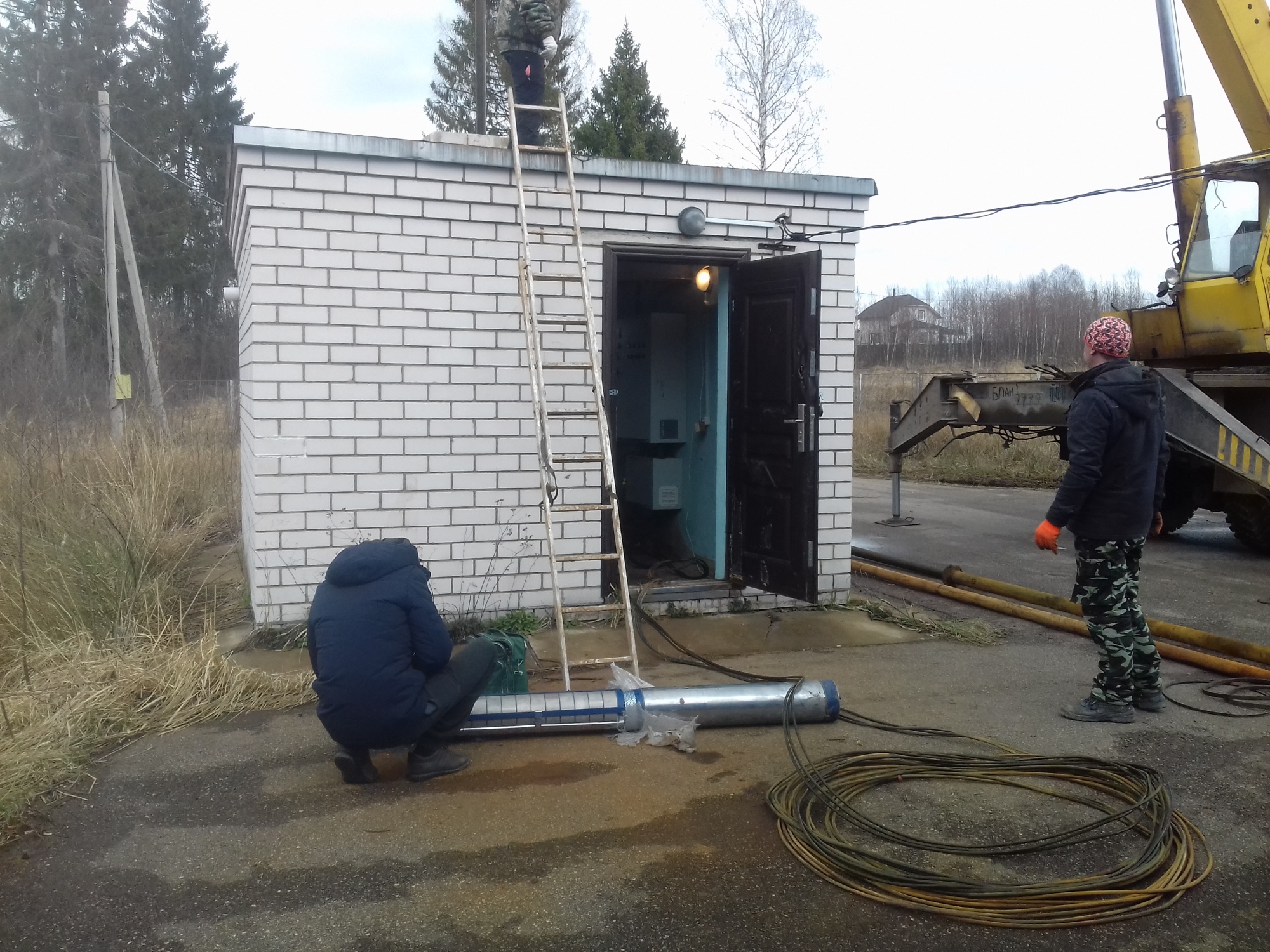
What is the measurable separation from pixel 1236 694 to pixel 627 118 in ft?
75.8

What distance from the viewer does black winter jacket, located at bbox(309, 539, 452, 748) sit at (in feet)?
12.7

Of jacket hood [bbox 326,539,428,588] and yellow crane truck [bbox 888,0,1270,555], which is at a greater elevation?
yellow crane truck [bbox 888,0,1270,555]

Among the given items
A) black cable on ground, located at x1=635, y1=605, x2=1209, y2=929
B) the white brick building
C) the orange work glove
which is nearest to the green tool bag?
black cable on ground, located at x1=635, y1=605, x2=1209, y2=929

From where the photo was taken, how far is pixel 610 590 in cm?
692

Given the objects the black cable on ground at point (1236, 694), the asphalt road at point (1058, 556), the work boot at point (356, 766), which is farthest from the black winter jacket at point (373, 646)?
the asphalt road at point (1058, 556)

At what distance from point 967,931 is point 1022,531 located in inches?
356

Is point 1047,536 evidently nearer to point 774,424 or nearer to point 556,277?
point 774,424

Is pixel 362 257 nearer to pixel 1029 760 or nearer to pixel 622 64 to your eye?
pixel 1029 760

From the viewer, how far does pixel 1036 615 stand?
7.04 m

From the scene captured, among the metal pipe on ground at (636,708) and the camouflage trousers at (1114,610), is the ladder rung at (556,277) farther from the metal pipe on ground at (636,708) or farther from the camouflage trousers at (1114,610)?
the camouflage trousers at (1114,610)

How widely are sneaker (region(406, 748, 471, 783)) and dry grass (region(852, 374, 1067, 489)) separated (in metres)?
11.5

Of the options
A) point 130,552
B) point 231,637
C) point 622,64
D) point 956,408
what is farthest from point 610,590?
point 622,64

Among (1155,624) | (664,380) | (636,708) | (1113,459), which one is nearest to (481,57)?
(664,380)

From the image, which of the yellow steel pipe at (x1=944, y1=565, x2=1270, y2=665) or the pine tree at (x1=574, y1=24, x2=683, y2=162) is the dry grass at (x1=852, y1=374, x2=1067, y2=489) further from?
the pine tree at (x1=574, y1=24, x2=683, y2=162)
